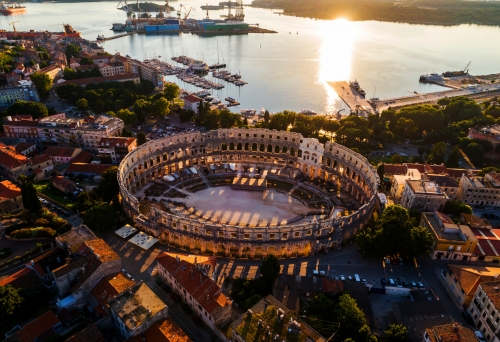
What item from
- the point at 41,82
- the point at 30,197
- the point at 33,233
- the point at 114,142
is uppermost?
the point at 41,82

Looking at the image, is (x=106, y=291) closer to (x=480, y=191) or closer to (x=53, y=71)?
(x=480, y=191)

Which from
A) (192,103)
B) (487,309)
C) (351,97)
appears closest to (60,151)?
(192,103)

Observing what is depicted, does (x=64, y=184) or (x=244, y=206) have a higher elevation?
(x=64, y=184)

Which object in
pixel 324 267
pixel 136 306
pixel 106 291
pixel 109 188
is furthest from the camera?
pixel 109 188

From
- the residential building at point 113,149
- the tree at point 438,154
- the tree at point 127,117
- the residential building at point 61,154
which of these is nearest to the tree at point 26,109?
the tree at point 127,117

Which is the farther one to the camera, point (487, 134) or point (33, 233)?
point (487, 134)

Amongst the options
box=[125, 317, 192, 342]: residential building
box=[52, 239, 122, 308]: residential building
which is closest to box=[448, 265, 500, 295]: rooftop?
box=[125, 317, 192, 342]: residential building

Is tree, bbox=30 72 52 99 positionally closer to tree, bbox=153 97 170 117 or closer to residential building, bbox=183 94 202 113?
tree, bbox=153 97 170 117

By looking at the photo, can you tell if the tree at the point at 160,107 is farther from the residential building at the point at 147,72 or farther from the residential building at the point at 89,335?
the residential building at the point at 89,335
